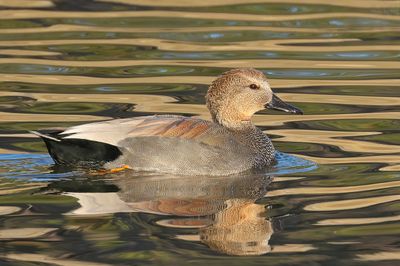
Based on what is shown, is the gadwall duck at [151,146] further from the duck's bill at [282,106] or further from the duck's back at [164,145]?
the duck's bill at [282,106]

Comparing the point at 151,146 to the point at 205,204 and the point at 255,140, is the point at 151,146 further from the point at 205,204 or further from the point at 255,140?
the point at 205,204

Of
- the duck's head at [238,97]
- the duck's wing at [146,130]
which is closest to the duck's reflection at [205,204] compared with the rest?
the duck's wing at [146,130]

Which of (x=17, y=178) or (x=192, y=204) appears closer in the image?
(x=192, y=204)

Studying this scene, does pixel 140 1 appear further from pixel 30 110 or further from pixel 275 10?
pixel 30 110

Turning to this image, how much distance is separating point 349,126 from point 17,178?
130 inches

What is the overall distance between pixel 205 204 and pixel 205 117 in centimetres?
328

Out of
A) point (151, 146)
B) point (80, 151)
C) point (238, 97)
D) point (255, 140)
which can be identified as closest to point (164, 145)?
point (151, 146)

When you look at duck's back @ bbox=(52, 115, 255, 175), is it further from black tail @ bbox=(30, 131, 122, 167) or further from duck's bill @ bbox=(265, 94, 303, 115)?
duck's bill @ bbox=(265, 94, 303, 115)

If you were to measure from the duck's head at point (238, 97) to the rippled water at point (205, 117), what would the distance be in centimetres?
43

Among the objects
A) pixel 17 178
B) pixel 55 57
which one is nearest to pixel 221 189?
pixel 17 178

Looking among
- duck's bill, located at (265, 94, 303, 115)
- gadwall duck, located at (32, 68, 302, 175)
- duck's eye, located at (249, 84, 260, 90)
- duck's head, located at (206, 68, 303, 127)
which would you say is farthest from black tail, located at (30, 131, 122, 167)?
duck's bill, located at (265, 94, 303, 115)

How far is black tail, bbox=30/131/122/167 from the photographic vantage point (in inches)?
386

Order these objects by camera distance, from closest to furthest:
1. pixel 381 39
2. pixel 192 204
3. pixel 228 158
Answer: pixel 192 204, pixel 228 158, pixel 381 39

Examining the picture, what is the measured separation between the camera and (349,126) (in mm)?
11523
